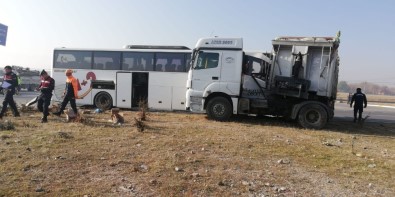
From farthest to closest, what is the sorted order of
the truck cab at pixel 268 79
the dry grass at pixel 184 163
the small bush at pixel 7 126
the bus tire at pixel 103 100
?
the bus tire at pixel 103 100 < the truck cab at pixel 268 79 < the small bush at pixel 7 126 < the dry grass at pixel 184 163

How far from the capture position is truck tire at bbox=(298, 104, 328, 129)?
13000mm

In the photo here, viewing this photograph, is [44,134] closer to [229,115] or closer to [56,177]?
[56,177]

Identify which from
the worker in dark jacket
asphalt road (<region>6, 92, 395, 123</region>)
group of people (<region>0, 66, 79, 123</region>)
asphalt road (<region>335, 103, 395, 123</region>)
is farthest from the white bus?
asphalt road (<region>335, 103, 395, 123</region>)

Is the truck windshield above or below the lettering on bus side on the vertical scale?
below

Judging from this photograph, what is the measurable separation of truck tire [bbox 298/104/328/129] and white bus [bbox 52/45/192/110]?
215 inches

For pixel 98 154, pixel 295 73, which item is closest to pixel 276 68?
pixel 295 73

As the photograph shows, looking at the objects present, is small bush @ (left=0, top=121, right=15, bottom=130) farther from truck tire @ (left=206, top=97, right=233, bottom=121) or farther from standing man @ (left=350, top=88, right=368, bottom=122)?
standing man @ (left=350, top=88, right=368, bottom=122)

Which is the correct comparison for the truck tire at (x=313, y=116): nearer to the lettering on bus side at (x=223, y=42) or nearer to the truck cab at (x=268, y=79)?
the truck cab at (x=268, y=79)

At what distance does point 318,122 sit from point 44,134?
8.67 metres

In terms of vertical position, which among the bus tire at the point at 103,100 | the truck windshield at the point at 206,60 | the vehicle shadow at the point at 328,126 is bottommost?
the vehicle shadow at the point at 328,126

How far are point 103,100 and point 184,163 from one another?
1142 centimetres

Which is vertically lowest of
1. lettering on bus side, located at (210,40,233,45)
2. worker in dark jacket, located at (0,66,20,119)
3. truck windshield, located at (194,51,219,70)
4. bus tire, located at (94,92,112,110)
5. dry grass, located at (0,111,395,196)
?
dry grass, located at (0,111,395,196)

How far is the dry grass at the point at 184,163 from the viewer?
19.0ft

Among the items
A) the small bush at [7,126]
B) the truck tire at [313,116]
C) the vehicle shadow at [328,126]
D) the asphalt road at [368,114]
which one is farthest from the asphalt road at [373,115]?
the small bush at [7,126]
